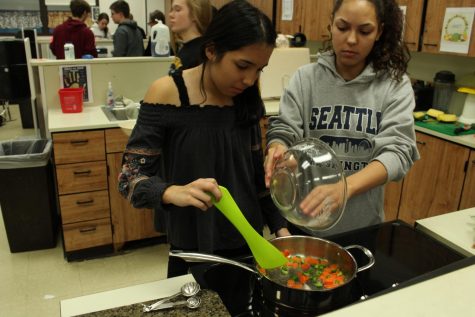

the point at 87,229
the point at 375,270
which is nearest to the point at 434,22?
the point at 375,270

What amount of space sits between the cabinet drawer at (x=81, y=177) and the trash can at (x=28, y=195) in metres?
0.21

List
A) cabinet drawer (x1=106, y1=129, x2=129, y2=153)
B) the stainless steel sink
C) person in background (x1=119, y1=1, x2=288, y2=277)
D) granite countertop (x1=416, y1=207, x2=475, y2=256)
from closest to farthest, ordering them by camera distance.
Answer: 1. person in background (x1=119, y1=1, x2=288, y2=277)
2. granite countertop (x1=416, y1=207, x2=475, y2=256)
3. cabinet drawer (x1=106, y1=129, x2=129, y2=153)
4. the stainless steel sink

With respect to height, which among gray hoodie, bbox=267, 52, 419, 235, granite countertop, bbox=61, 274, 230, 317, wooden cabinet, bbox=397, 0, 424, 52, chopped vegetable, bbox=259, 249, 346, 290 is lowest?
granite countertop, bbox=61, 274, 230, 317

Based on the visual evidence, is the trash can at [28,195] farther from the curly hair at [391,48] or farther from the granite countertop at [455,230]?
the granite countertop at [455,230]

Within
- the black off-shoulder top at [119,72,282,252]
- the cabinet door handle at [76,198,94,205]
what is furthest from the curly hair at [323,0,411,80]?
the cabinet door handle at [76,198,94,205]

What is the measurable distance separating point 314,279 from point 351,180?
A: 12.0 inches

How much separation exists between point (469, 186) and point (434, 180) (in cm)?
26

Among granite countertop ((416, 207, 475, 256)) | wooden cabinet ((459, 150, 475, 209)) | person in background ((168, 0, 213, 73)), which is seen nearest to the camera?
granite countertop ((416, 207, 475, 256))

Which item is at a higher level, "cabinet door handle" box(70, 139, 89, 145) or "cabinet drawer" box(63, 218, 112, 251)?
"cabinet door handle" box(70, 139, 89, 145)

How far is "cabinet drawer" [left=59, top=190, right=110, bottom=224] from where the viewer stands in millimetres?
2580

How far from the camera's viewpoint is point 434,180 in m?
2.72

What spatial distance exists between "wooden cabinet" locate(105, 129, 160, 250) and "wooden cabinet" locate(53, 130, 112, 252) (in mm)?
37

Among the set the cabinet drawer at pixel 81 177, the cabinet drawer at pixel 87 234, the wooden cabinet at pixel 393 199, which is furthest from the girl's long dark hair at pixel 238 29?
the wooden cabinet at pixel 393 199

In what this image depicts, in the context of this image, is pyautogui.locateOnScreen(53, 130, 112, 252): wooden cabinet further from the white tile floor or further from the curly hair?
the curly hair
